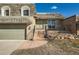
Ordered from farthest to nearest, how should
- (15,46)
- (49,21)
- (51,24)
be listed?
(49,21), (51,24), (15,46)

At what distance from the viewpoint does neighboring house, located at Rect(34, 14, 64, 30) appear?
47.9ft

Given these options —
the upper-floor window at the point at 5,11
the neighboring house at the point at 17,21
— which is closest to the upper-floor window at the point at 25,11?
the neighboring house at the point at 17,21

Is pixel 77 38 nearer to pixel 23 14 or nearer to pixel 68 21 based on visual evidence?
pixel 68 21

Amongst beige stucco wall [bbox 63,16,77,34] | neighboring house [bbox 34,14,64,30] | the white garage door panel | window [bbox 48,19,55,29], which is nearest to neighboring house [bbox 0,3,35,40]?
the white garage door panel

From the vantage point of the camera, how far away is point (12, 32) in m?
14.7

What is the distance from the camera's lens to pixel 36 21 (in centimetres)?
1554

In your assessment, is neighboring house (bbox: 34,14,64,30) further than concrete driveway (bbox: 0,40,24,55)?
Yes

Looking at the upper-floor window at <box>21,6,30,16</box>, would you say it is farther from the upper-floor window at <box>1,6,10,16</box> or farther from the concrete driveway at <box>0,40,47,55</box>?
the concrete driveway at <box>0,40,47,55</box>

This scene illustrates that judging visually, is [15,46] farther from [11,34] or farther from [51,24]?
[51,24]

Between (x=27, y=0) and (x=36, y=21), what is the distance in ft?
19.0

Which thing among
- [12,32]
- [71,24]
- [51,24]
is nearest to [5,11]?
[12,32]

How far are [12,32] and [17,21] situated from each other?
5.16 ft
